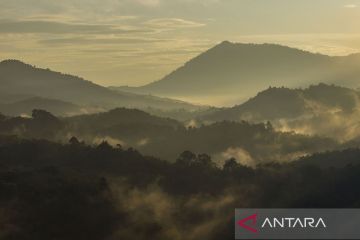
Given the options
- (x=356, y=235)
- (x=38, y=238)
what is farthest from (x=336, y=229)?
(x=38, y=238)

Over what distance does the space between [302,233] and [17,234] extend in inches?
3576

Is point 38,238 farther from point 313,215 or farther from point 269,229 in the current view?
point 313,215

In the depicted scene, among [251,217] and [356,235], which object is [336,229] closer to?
[356,235]

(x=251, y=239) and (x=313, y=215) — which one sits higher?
(x=313, y=215)

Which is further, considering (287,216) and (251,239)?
(287,216)

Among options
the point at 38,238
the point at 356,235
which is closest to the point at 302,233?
the point at 356,235

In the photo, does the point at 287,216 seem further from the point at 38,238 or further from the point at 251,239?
the point at 38,238

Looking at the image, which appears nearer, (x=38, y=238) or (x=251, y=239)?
(x=251, y=239)

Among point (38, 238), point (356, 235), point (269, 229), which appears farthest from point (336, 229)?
point (38, 238)

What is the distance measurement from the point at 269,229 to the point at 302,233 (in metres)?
12.2

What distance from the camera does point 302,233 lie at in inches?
7402

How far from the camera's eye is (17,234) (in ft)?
650

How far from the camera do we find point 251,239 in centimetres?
18000

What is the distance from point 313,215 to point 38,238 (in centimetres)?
8995
